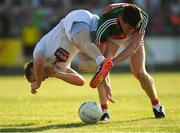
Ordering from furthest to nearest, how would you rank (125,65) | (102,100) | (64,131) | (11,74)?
(125,65) < (11,74) < (102,100) < (64,131)

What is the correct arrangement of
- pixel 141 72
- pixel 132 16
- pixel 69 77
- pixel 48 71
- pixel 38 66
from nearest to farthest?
pixel 132 16 → pixel 141 72 → pixel 38 66 → pixel 48 71 → pixel 69 77

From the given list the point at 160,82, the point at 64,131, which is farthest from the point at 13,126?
the point at 160,82

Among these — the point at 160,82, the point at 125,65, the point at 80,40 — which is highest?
the point at 80,40

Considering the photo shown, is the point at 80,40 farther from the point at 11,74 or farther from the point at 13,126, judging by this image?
the point at 11,74

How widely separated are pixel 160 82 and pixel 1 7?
14982 mm

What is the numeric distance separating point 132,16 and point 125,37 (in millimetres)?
765

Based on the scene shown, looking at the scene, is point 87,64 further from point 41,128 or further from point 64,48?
point 41,128

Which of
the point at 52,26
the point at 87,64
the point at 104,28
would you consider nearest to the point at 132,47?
the point at 104,28

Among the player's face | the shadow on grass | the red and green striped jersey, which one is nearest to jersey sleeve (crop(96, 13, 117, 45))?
the red and green striped jersey

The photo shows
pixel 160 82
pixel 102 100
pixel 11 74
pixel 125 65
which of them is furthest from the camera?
pixel 125 65

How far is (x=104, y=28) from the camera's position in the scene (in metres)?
13.3

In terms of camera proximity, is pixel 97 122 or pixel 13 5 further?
pixel 13 5

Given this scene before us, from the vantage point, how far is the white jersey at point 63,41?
1369cm

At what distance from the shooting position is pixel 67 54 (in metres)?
14.1
